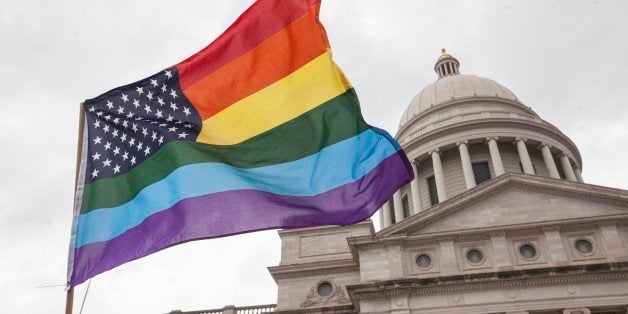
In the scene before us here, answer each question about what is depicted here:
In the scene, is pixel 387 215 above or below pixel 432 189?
below

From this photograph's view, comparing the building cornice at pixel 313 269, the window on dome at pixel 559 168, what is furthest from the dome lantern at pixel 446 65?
the building cornice at pixel 313 269

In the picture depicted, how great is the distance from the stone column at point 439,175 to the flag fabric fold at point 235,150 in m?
33.1

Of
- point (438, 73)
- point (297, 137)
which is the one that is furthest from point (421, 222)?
point (438, 73)

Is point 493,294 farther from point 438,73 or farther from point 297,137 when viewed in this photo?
point 438,73

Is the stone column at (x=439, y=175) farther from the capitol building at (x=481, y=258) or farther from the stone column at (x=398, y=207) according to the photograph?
the capitol building at (x=481, y=258)

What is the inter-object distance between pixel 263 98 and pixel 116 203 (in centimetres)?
341

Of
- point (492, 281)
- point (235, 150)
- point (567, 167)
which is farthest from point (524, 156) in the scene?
point (235, 150)

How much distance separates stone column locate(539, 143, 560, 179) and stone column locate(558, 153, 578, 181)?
122 centimetres

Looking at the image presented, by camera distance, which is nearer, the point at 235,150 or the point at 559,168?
the point at 235,150

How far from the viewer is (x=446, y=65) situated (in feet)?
203

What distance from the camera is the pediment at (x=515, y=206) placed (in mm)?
27875

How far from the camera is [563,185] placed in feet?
93.1

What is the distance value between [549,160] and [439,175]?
29.7 feet

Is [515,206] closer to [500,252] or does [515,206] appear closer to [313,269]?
[500,252]
